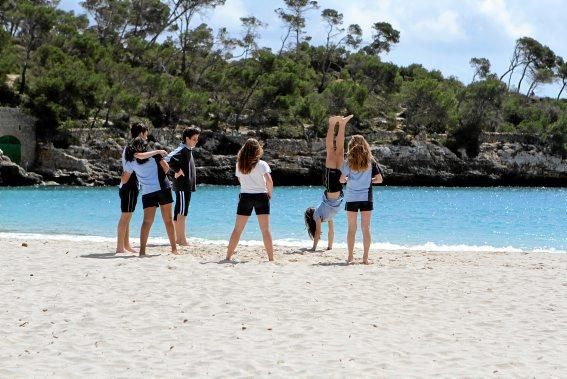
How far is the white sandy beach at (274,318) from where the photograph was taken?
469 centimetres

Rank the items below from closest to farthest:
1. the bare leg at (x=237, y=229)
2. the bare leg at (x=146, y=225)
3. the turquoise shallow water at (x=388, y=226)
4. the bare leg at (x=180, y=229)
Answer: the bare leg at (x=237, y=229) → the bare leg at (x=146, y=225) → the bare leg at (x=180, y=229) → the turquoise shallow water at (x=388, y=226)

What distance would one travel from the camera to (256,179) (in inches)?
352

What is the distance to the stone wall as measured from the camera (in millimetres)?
47531

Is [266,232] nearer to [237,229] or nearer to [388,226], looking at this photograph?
[237,229]

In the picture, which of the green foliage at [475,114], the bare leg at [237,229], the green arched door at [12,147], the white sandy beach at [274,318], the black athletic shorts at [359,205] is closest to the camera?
the white sandy beach at [274,318]

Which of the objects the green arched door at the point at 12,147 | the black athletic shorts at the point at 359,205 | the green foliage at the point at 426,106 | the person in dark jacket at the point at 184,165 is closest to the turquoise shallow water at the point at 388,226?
the person in dark jacket at the point at 184,165

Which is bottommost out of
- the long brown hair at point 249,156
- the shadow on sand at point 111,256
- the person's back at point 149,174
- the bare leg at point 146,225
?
the shadow on sand at point 111,256

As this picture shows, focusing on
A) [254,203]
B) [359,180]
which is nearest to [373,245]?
[359,180]

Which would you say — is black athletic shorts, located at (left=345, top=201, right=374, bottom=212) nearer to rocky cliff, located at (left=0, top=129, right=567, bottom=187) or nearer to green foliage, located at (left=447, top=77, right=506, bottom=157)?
rocky cliff, located at (left=0, top=129, right=567, bottom=187)

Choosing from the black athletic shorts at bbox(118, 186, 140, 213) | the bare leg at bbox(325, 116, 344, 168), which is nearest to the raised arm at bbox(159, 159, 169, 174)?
the black athletic shorts at bbox(118, 186, 140, 213)

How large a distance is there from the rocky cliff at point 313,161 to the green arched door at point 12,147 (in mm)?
1271

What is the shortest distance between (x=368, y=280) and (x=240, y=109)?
157 ft

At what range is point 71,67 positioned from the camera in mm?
49281

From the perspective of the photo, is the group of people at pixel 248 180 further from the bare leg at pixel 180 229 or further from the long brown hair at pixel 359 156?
the bare leg at pixel 180 229
